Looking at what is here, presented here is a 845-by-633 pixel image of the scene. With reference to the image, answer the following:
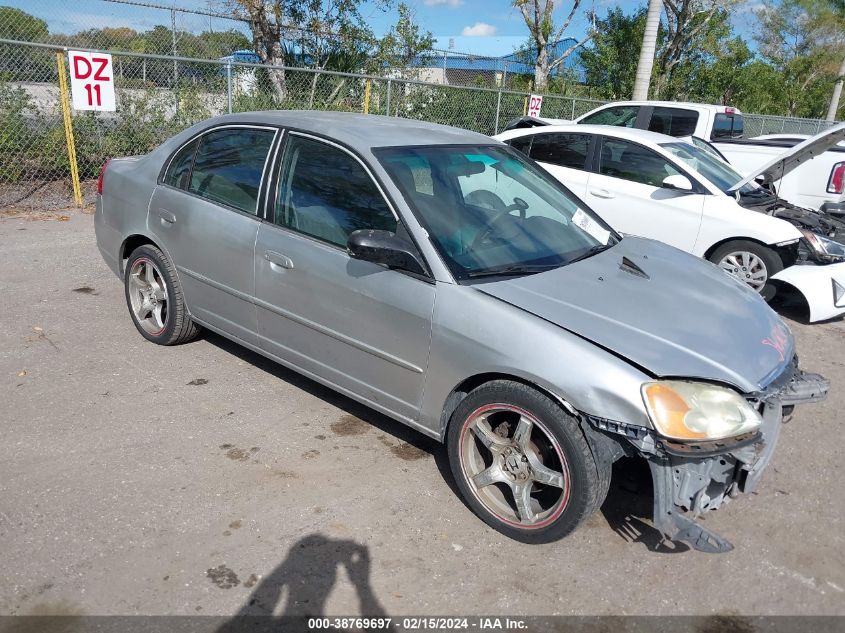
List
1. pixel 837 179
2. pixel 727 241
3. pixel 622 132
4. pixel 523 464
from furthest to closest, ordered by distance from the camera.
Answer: pixel 837 179 → pixel 622 132 → pixel 727 241 → pixel 523 464

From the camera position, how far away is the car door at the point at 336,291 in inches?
130

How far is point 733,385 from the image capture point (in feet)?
9.07

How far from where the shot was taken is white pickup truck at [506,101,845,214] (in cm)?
984

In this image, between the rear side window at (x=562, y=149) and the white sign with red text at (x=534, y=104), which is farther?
the white sign with red text at (x=534, y=104)

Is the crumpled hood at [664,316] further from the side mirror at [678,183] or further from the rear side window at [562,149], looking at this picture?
the rear side window at [562,149]

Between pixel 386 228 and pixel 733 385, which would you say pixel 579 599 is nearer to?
pixel 733 385

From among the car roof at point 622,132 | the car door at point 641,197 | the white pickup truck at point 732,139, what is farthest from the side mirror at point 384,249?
the white pickup truck at point 732,139

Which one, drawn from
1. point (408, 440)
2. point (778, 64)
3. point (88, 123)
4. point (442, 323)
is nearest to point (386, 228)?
point (442, 323)

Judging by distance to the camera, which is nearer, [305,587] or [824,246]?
[305,587]

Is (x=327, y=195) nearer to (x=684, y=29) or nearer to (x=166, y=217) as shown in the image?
(x=166, y=217)

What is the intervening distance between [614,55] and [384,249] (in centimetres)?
2289

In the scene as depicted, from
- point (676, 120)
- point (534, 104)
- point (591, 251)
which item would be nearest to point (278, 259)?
point (591, 251)

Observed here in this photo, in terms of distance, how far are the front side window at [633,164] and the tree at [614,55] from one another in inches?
657

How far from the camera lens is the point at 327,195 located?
12.2 ft
